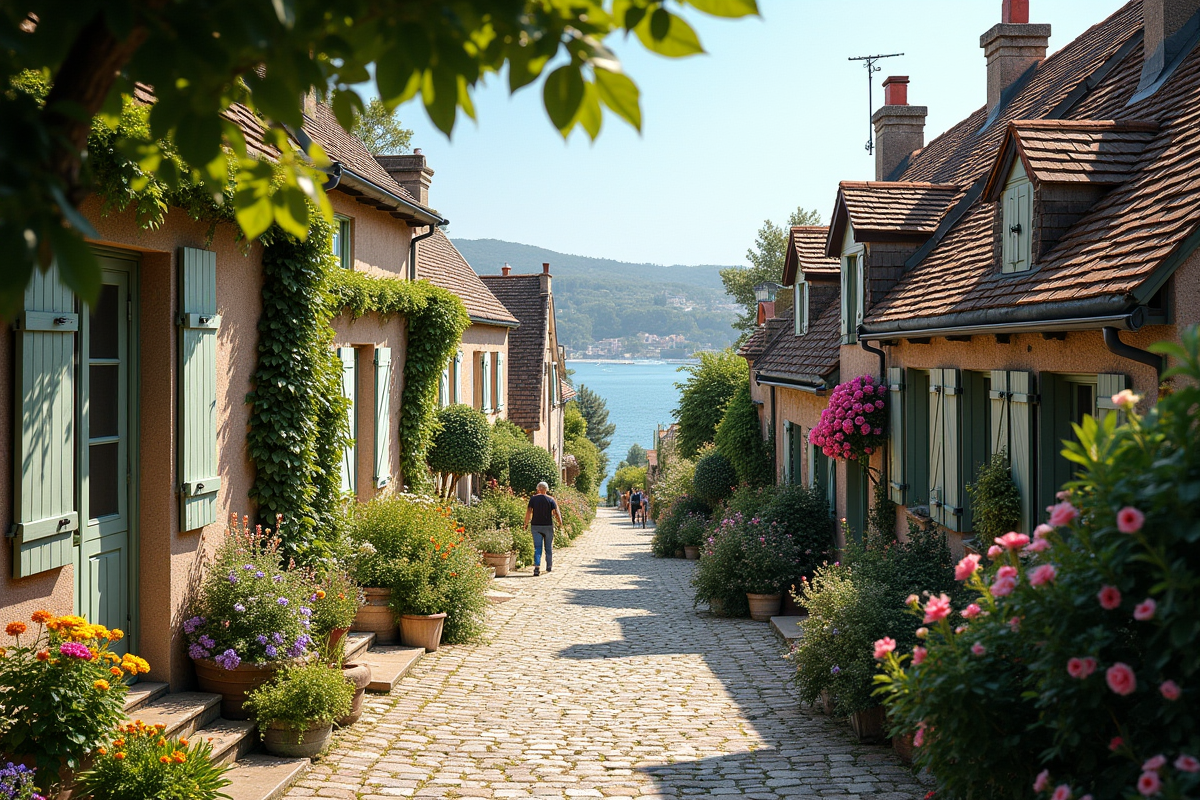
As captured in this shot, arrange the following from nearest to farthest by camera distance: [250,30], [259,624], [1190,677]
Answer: [250,30] → [1190,677] → [259,624]

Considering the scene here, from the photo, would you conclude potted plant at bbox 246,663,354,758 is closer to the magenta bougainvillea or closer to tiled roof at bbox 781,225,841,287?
the magenta bougainvillea

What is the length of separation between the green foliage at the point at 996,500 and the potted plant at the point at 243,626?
509 centimetres

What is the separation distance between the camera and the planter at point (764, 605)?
472 inches

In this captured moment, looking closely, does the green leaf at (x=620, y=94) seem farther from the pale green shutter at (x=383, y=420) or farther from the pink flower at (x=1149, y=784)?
the pale green shutter at (x=383, y=420)

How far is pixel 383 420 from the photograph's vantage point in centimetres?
1176

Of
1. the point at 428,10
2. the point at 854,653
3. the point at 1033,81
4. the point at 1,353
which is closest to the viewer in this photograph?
the point at 428,10

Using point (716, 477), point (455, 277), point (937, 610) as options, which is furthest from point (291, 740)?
point (455, 277)

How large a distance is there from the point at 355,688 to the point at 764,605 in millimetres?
6557

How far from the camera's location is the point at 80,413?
557cm

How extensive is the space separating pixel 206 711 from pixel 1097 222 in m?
7.15

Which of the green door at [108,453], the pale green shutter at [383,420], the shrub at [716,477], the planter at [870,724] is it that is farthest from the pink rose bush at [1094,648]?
the shrub at [716,477]

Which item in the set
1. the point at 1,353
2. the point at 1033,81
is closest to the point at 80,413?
the point at 1,353

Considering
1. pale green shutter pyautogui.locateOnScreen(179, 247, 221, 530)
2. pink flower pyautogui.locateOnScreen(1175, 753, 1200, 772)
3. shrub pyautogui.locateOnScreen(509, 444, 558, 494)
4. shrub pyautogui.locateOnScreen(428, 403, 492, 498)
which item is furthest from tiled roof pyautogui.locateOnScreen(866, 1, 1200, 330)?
shrub pyautogui.locateOnScreen(509, 444, 558, 494)

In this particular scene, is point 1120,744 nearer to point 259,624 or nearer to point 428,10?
point 428,10
